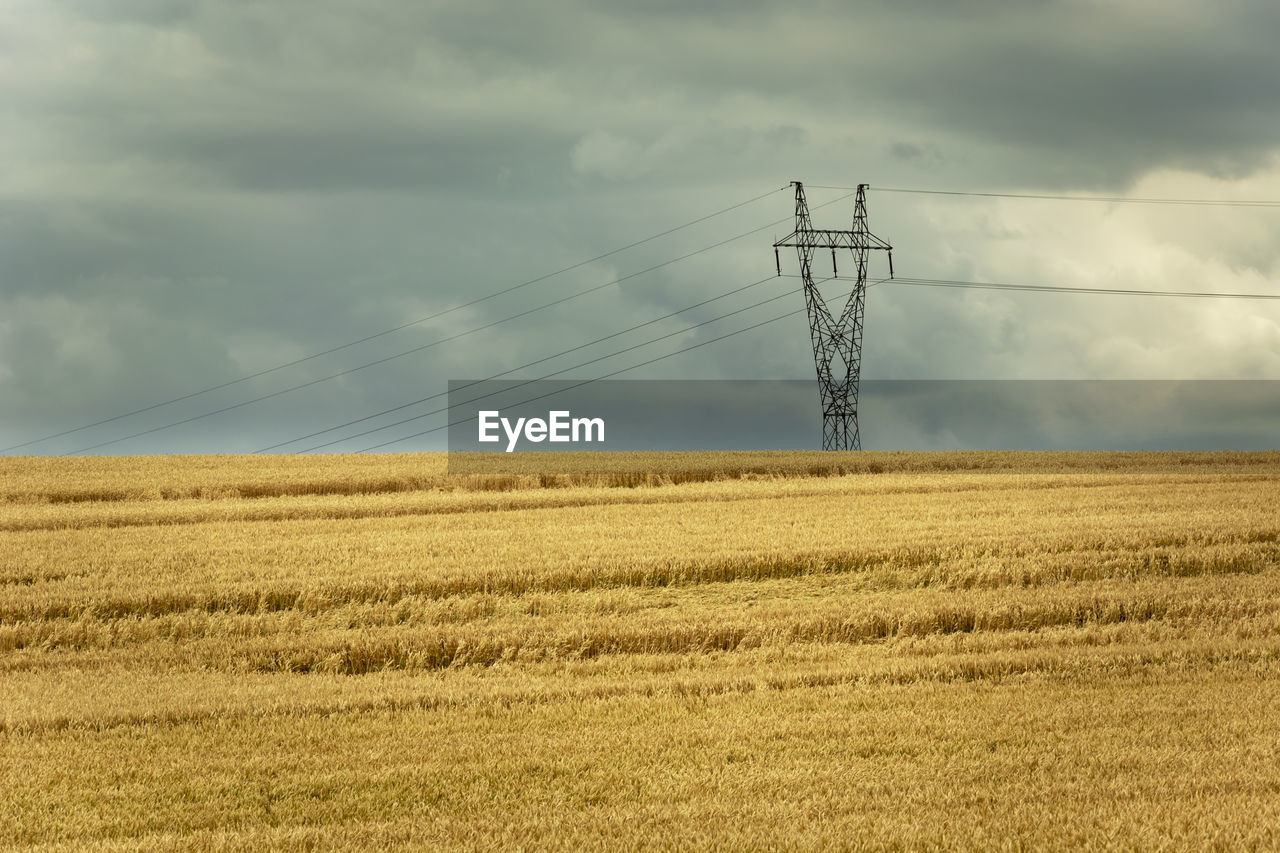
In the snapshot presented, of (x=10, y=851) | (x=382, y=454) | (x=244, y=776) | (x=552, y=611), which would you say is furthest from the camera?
(x=382, y=454)

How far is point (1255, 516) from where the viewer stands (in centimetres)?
2486

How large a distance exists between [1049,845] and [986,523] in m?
17.0

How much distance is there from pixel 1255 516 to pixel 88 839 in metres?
24.5

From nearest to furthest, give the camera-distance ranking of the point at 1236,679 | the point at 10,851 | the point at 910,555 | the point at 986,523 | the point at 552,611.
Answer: the point at 10,851 < the point at 1236,679 < the point at 552,611 < the point at 910,555 < the point at 986,523

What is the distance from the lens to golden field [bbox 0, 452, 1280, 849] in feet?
29.3

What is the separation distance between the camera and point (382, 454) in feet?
155

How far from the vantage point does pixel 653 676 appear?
13.8 m

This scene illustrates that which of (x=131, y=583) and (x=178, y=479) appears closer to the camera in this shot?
(x=131, y=583)

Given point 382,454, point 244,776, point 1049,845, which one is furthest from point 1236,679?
point 382,454

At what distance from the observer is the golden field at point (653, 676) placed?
29.3ft

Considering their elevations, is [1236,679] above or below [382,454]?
below

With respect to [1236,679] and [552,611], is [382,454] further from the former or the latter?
[1236,679]

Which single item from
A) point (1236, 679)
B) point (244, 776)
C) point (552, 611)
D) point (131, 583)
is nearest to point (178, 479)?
point (131, 583)

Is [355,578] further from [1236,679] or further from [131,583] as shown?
[1236,679]
